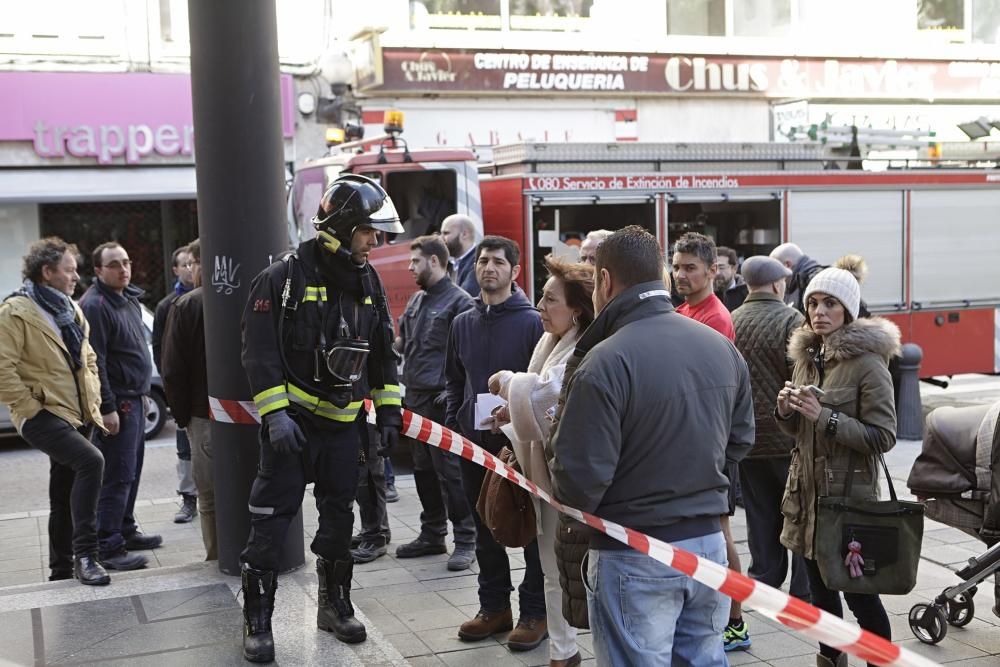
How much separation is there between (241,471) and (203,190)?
1.51 metres

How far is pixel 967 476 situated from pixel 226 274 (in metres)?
3.75

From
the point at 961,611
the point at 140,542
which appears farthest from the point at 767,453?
the point at 140,542

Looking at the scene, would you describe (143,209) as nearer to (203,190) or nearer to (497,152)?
(497,152)

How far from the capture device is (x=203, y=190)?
243 inches

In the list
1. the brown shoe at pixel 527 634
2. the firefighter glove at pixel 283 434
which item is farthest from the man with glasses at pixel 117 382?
the brown shoe at pixel 527 634

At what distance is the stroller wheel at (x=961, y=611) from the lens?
5609mm

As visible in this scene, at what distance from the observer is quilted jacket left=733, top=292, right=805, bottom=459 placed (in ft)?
18.4

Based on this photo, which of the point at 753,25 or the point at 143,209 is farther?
the point at 753,25

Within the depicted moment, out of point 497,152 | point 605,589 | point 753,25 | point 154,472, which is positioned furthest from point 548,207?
point 753,25

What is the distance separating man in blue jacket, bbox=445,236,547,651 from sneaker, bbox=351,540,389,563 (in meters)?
1.39

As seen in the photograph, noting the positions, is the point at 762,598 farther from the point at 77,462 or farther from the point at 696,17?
the point at 696,17

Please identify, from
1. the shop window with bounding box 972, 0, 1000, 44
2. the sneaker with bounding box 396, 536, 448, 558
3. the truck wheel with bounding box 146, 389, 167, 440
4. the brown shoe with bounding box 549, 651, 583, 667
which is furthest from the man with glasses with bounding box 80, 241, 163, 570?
the shop window with bounding box 972, 0, 1000, 44

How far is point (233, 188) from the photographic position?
609cm

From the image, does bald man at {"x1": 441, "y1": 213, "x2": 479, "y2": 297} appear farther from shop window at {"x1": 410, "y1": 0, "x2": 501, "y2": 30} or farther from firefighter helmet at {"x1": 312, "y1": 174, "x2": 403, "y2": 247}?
shop window at {"x1": 410, "y1": 0, "x2": 501, "y2": 30}
